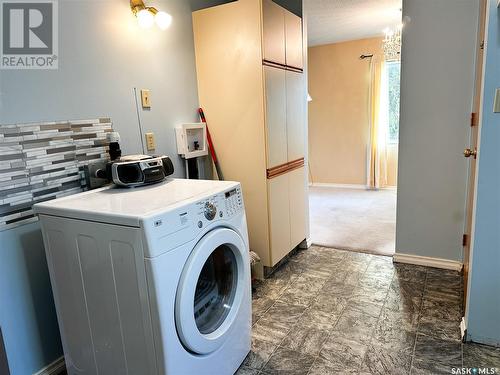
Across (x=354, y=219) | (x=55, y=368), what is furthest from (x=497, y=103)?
(x=354, y=219)

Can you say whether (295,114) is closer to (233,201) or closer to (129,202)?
(233,201)

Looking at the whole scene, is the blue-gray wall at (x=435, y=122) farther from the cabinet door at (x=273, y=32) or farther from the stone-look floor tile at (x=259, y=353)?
the stone-look floor tile at (x=259, y=353)

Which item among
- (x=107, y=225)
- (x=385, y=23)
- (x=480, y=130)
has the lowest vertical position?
(x=107, y=225)

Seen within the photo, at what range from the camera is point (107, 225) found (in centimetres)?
120

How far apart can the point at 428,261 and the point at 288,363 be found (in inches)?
61.5

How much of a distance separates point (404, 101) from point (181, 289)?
216 cm

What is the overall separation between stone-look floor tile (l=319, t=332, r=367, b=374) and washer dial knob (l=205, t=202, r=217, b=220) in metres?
0.96

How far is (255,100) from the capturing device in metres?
2.31

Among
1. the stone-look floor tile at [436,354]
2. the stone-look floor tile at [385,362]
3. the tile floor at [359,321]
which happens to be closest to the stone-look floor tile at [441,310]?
the tile floor at [359,321]

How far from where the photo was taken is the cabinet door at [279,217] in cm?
248

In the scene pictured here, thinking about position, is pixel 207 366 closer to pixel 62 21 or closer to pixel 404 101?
pixel 62 21

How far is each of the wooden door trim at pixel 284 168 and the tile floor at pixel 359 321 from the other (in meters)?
0.79

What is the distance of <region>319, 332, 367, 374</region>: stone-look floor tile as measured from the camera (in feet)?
5.42

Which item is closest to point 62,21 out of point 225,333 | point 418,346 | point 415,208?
point 225,333
